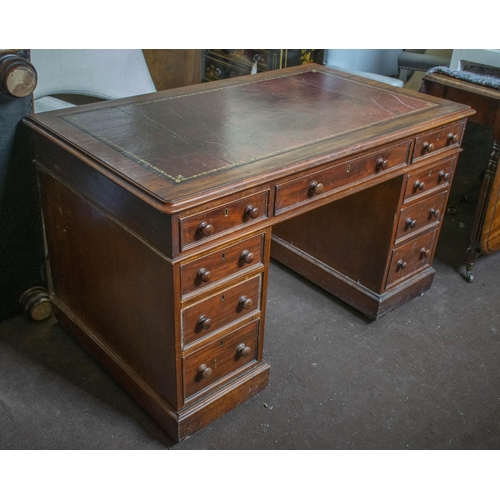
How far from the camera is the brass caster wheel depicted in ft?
8.15

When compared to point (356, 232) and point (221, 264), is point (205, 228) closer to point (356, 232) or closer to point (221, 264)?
point (221, 264)

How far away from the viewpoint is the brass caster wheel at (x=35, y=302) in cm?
248

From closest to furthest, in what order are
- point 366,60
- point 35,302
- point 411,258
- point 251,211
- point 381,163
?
point 251,211 → point 381,163 → point 35,302 → point 411,258 → point 366,60

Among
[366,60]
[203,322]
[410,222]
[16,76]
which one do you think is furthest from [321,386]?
[366,60]

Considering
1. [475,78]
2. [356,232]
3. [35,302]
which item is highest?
[475,78]

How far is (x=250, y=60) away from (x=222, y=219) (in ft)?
8.91

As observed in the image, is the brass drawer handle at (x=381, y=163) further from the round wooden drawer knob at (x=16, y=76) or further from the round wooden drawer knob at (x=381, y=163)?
the round wooden drawer knob at (x=16, y=76)

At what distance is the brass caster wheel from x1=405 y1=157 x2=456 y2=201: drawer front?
1.58 meters

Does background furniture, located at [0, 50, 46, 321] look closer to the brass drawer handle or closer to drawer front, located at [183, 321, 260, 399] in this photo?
drawer front, located at [183, 321, 260, 399]

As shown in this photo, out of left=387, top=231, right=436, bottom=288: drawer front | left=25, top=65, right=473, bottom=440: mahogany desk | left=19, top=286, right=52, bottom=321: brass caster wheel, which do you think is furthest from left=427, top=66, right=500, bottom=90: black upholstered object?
left=19, top=286, right=52, bottom=321: brass caster wheel

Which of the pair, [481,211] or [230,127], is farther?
[481,211]

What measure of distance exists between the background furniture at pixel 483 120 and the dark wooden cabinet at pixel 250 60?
1.30 m

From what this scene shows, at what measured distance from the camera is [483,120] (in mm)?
2734

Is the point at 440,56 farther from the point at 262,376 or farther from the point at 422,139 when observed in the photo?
the point at 262,376
